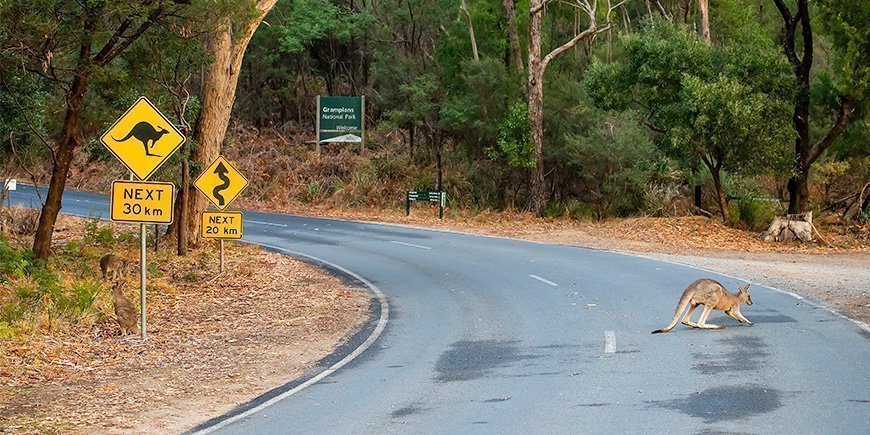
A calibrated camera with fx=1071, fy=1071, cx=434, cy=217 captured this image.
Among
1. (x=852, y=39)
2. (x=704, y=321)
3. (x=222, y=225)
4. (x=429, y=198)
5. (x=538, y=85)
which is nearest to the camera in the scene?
(x=704, y=321)

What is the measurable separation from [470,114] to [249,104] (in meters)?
17.2

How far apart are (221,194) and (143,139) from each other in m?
6.25

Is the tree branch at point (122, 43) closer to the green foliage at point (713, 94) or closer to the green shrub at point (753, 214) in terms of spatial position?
the green foliage at point (713, 94)

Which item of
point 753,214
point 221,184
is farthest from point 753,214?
point 221,184

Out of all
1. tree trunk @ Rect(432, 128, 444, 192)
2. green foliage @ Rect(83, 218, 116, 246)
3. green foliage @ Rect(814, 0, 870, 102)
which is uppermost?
green foliage @ Rect(814, 0, 870, 102)

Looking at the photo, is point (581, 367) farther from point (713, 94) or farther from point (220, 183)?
point (713, 94)

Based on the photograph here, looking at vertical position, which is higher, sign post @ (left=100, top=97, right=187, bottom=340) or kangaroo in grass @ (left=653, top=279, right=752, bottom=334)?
sign post @ (left=100, top=97, right=187, bottom=340)

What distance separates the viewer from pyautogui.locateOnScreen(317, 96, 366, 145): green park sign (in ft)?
151

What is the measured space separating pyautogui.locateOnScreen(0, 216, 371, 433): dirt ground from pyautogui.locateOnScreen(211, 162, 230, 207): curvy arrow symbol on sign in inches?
68.5

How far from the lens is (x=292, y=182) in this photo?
45.8m

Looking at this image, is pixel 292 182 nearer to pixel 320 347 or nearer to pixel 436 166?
pixel 436 166

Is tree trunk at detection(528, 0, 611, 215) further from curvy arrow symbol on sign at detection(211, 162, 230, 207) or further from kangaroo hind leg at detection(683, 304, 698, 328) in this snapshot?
kangaroo hind leg at detection(683, 304, 698, 328)


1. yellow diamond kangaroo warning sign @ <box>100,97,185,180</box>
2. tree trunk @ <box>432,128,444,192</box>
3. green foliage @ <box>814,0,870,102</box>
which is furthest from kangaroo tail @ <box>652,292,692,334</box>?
tree trunk @ <box>432,128,444,192</box>

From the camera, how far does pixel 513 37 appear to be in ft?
130
